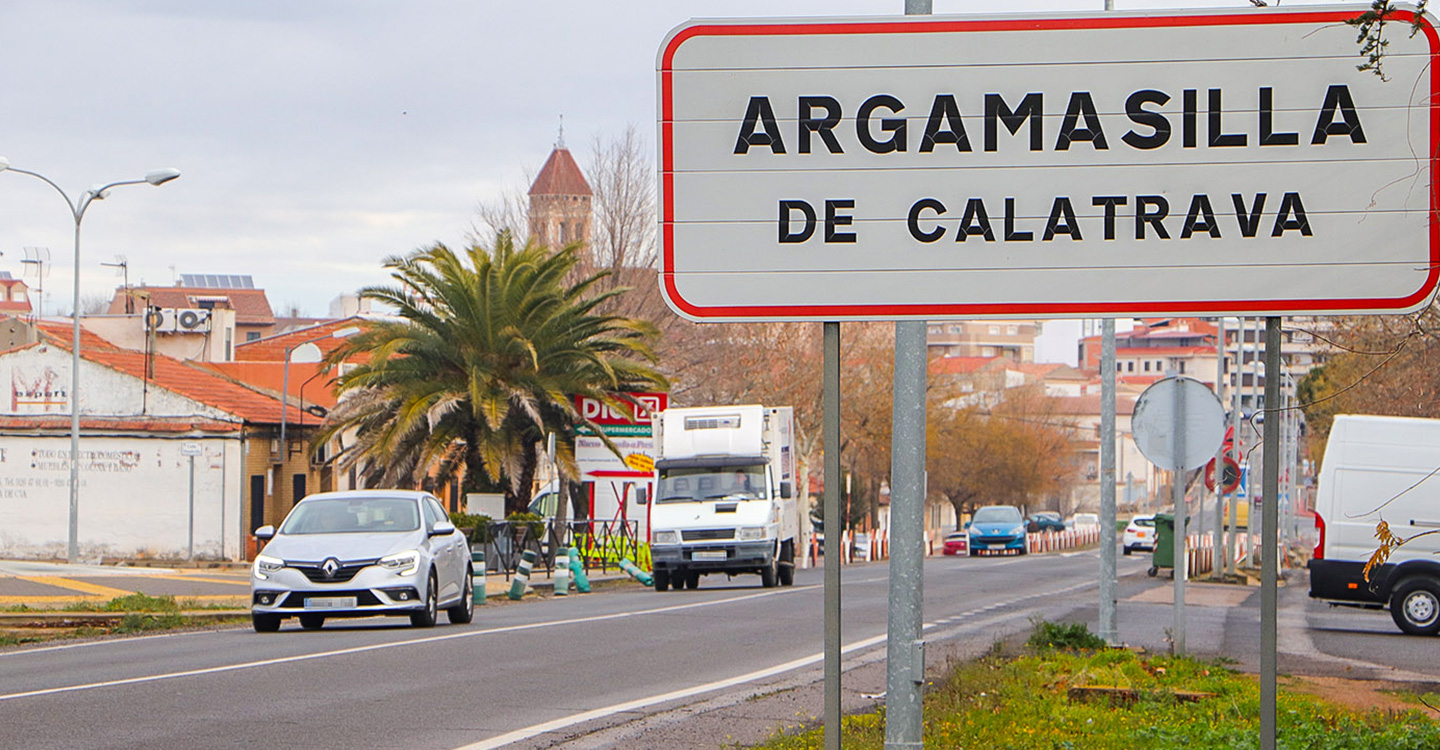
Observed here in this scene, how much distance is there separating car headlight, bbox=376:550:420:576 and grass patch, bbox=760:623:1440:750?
646cm

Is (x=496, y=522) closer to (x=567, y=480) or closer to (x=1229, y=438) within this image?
(x=567, y=480)

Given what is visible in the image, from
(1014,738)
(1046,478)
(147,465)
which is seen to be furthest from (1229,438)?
(1046,478)

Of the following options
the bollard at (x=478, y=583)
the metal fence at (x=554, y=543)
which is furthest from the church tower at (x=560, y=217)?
the bollard at (x=478, y=583)

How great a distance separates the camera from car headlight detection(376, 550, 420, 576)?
1662cm

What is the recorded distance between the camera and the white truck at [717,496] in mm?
28016

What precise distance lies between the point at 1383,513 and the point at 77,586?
18380 mm

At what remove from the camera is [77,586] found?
79.7 ft

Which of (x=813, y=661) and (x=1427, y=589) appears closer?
(x=813, y=661)

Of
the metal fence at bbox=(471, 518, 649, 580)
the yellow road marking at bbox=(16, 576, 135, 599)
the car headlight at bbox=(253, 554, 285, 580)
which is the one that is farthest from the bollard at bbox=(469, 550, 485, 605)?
the car headlight at bbox=(253, 554, 285, 580)

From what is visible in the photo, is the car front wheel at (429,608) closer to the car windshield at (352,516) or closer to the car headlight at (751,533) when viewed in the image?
the car windshield at (352,516)

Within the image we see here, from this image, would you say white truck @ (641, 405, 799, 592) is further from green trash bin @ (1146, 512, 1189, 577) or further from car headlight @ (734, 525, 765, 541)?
green trash bin @ (1146, 512, 1189, 577)

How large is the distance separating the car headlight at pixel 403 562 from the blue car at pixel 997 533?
43.8 meters

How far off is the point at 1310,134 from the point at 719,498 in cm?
2415

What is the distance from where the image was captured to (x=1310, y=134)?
458 cm
